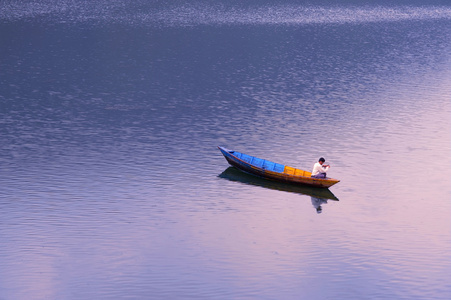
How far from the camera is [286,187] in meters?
47.7

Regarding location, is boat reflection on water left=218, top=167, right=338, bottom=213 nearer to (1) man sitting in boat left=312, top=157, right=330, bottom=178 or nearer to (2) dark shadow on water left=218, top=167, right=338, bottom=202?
(2) dark shadow on water left=218, top=167, right=338, bottom=202

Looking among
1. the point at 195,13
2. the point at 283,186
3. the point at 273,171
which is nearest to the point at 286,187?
the point at 283,186

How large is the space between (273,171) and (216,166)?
19.6ft

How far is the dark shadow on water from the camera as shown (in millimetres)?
46166

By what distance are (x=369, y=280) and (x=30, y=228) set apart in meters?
19.5

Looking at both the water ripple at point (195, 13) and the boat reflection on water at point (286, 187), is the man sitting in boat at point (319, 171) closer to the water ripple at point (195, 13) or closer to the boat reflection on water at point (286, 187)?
the boat reflection on water at point (286, 187)

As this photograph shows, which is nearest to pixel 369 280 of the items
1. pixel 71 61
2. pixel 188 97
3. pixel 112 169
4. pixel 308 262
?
pixel 308 262

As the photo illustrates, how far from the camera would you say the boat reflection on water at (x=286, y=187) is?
45.9m

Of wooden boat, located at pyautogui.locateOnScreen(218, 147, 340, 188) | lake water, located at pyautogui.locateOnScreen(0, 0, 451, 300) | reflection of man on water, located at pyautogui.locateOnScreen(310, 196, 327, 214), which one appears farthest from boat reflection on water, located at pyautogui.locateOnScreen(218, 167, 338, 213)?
wooden boat, located at pyautogui.locateOnScreen(218, 147, 340, 188)

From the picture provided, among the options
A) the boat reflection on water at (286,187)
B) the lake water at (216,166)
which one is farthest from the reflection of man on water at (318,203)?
the lake water at (216,166)

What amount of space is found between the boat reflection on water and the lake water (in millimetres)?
211

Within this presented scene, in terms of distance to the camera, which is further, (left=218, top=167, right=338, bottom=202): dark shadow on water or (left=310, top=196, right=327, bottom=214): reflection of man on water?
(left=218, top=167, right=338, bottom=202): dark shadow on water

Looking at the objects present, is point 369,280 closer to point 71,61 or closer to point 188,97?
point 188,97

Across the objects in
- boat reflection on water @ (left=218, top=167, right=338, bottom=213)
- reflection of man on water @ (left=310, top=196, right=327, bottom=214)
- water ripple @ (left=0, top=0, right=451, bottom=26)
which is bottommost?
reflection of man on water @ (left=310, top=196, right=327, bottom=214)
